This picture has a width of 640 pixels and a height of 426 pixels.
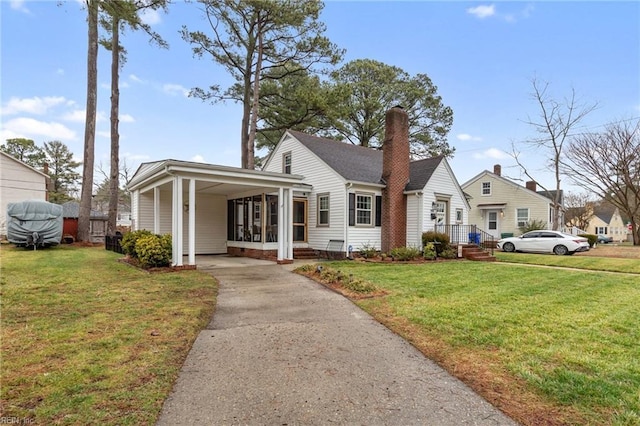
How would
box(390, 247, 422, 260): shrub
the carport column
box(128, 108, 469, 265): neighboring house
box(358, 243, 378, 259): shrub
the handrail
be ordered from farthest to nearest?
1. the handrail
2. box(358, 243, 378, 259): shrub
3. box(128, 108, 469, 265): neighboring house
4. box(390, 247, 422, 260): shrub
5. the carport column

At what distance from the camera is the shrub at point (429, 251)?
13584 mm

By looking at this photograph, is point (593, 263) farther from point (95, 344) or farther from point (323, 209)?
A: point (95, 344)

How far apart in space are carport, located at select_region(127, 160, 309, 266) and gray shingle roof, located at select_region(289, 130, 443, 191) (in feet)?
6.11

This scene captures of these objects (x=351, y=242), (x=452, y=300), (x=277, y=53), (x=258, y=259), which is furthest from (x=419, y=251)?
(x=277, y=53)

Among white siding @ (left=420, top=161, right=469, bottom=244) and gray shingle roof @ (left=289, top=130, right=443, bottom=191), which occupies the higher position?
gray shingle roof @ (left=289, top=130, right=443, bottom=191)

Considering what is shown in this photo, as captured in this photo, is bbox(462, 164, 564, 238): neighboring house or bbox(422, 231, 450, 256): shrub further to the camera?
bbox(462, 164, 564, 238): neighboring house

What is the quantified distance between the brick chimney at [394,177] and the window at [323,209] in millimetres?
2392

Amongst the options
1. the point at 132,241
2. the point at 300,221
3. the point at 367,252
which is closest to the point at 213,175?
the point at 132,241

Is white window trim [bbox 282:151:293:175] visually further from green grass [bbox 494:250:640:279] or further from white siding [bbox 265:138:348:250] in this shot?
green grass [bbox 494:250:640:279]

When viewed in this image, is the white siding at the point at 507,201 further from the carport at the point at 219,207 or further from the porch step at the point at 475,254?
the carport at the point at 219,207

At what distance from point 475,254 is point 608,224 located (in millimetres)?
62369

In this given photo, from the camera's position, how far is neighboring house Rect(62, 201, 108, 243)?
821 inches

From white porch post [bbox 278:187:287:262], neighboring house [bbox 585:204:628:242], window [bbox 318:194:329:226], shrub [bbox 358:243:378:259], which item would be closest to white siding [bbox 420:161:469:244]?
shrub [bbox 358:243:378:259]

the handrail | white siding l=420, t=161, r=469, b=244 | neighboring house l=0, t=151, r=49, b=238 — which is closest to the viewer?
white siding l=420, t=161, r=469, b=244
